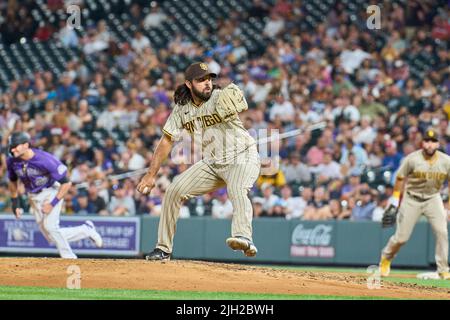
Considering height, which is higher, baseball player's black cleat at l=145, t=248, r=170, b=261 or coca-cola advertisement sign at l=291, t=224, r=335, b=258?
coca-cola advertisement sign at l=291, t=224, r=335, b=258

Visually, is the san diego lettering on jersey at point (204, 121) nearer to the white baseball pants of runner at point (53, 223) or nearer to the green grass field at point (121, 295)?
the green grass field at point (121, 295)

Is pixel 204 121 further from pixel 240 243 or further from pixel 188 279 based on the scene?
pixel 188 279

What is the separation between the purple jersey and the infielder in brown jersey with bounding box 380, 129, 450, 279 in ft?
15.7

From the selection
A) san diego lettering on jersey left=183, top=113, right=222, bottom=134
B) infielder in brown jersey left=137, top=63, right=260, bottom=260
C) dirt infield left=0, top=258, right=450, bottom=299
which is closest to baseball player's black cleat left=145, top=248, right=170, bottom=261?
infielder in brown jersey left=137, top=63, right=260, bottom=260

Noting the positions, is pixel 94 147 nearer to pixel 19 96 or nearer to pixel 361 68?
pixel 19 96

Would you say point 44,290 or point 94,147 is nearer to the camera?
point 44,290

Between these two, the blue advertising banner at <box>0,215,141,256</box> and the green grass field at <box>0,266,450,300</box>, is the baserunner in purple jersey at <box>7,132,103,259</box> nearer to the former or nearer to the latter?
the green grass field at <box>0,266,450,300</box>

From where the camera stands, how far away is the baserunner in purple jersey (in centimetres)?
1358

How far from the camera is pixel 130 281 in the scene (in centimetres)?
1001

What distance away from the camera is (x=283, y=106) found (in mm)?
20812

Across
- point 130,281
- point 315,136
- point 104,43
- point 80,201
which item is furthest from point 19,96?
point 130,281

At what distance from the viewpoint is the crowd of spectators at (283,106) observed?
18.9m

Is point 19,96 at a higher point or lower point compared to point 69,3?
Result: lower
